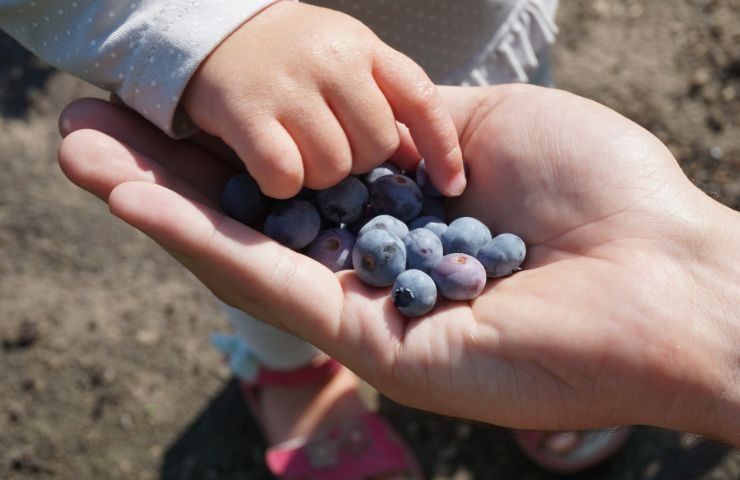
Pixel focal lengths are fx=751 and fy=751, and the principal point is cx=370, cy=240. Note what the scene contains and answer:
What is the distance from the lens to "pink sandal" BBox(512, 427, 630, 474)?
2152 millimetres

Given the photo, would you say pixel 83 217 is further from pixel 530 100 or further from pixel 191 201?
pixel 530 100

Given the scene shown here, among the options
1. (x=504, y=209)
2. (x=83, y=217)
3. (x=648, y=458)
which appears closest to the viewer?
(x=504, y=209)

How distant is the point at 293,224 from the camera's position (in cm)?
138

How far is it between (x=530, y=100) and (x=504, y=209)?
0.72ft

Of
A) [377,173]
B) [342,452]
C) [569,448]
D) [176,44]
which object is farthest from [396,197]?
[569,448]

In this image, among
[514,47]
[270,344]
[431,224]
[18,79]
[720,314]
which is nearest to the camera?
[720,314]

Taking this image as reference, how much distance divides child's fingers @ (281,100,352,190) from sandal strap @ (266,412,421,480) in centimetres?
109

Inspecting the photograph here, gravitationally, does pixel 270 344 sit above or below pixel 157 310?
above

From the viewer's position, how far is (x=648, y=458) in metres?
2.21

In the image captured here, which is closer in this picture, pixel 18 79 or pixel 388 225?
pixel 388 225

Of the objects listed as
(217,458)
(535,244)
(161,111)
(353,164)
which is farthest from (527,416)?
(217,458)

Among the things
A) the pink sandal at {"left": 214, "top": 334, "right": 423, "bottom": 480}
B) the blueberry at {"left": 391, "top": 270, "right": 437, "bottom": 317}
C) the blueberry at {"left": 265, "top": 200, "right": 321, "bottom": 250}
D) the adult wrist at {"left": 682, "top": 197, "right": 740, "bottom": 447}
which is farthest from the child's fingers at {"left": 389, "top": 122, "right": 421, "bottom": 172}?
the pink sandal at {"left": 214, "top": 334, "right": 423, "bottom": 480}

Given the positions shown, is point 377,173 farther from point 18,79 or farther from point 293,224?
point 18,79

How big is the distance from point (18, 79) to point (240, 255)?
2145 mm
